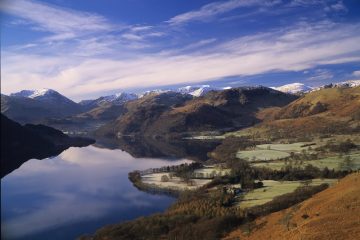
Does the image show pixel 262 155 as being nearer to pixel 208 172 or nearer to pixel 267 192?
pixel 208 172

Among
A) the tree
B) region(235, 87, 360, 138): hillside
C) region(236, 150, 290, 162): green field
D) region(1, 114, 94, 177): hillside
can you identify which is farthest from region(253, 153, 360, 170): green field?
region(235, 87, 360, 138): hillside

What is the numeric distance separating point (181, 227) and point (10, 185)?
33011mm

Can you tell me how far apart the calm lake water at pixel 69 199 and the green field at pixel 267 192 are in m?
9.62

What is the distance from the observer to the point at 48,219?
1645 inches

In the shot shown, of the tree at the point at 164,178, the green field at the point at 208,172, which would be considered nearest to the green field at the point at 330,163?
the green field at the point at 208,172

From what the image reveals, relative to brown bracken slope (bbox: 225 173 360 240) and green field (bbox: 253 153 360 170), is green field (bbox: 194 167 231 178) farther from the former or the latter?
brown bracken slope (bbox: 225 173 360 240)

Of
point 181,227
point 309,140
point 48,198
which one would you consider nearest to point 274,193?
point 181,227

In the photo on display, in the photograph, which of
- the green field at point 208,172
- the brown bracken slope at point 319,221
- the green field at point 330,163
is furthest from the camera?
the green field at point 208,172

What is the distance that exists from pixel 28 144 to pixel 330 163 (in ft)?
167

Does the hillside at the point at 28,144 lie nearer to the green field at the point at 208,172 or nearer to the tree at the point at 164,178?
the tree at the point at 164,178

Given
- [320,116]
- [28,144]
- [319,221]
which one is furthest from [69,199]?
[320,116]

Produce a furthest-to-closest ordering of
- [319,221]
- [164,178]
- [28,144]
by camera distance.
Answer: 1. [28,144]
2. [164,178]
3. [319,221]

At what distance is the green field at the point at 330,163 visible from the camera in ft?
179

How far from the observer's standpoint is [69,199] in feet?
169
